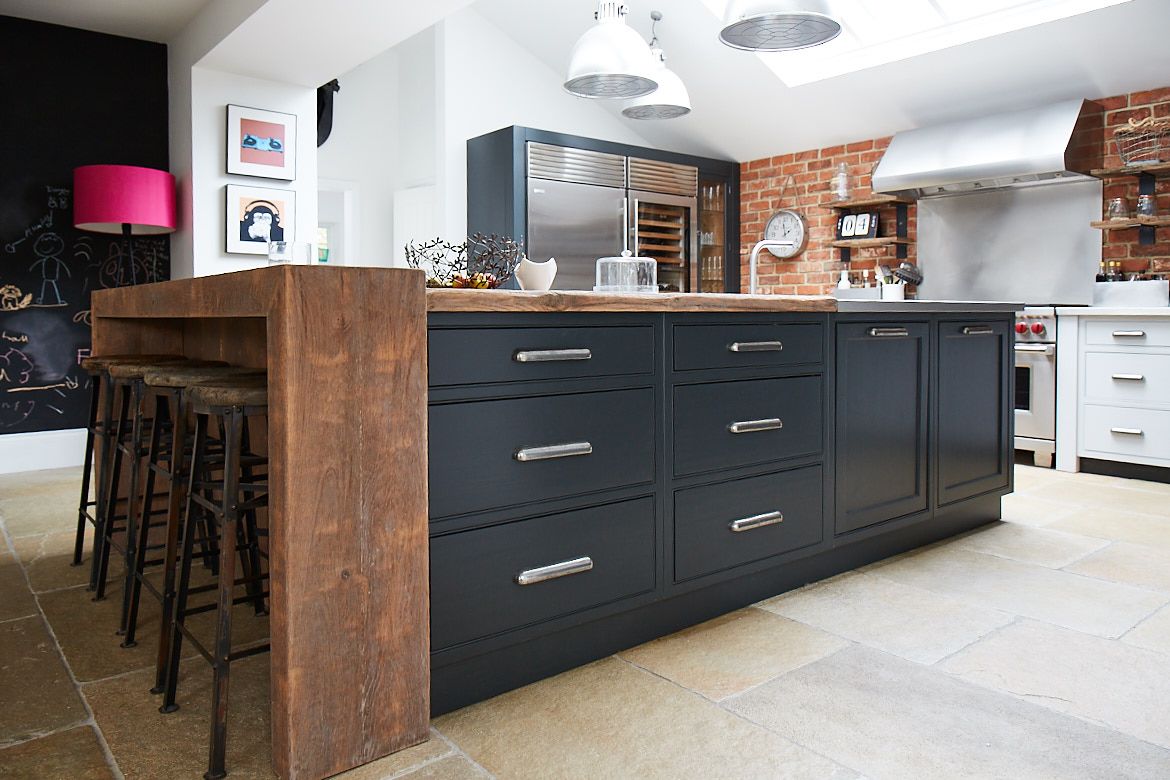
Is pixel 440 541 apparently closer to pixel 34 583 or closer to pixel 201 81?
pixel 34 583

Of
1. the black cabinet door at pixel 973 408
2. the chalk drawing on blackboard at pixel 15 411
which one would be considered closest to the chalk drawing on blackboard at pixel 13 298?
the chalk drawing on blackboard at pixel 15 411

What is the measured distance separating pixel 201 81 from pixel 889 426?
393 cm

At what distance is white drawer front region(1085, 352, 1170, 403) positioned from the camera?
4.13 m

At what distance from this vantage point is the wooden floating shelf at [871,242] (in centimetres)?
585

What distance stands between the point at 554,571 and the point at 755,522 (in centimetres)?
69

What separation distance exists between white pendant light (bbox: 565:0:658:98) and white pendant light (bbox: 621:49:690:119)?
0.39 metres

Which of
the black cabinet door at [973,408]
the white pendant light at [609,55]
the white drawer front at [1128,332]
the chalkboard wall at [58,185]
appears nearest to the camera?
the black cabinet door at [973,408]

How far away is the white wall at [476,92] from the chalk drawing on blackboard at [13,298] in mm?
2536

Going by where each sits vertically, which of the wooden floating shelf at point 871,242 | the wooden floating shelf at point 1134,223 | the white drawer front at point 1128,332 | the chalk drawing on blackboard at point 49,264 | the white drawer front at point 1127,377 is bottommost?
the white drawer front at point 1127,377

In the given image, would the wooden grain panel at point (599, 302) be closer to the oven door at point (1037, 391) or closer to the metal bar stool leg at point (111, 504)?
the metal bar stool leg at point (111, 504)

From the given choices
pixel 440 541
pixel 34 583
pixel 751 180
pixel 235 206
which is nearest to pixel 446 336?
pixel 440 541

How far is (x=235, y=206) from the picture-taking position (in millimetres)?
4633

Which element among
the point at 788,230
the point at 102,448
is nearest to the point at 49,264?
the point at 102,448

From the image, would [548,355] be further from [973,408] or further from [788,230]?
[788,230]
